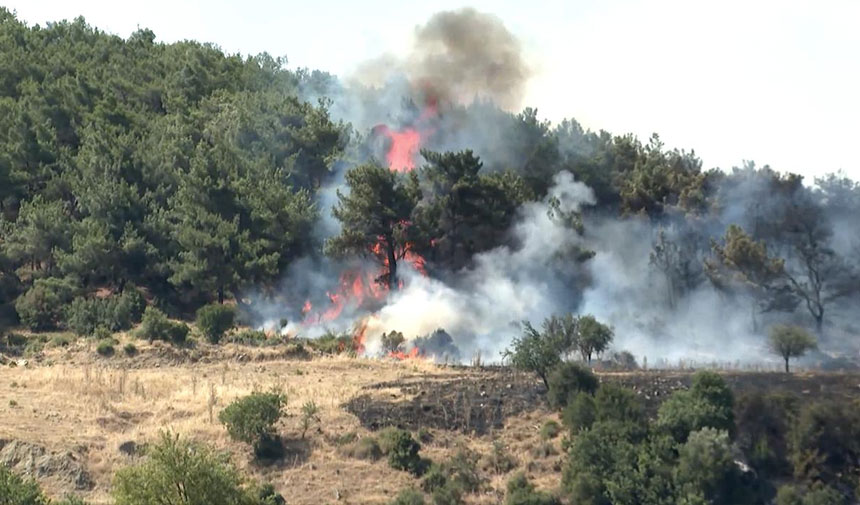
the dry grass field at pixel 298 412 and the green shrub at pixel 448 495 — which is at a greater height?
the dry grass field at pixel 298 412

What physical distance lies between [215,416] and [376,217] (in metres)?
21.2

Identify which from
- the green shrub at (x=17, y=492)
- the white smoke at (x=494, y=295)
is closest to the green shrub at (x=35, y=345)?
the white smoke at (x=494, y=295)

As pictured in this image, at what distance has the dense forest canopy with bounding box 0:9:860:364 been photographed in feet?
205

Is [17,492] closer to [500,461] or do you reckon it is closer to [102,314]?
[500,461]

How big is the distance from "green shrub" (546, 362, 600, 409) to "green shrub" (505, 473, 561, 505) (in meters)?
4.93

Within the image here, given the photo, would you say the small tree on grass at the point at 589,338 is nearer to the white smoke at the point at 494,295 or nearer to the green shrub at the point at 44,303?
the white smoke at the point at 494,295

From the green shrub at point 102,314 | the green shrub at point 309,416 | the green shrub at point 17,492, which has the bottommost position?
the green shrub at point 17,492

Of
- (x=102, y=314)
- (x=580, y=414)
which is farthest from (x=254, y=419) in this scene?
(x=102, y=314)

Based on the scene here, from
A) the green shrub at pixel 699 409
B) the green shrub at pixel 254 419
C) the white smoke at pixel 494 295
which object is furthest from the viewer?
the white smoke at pixel 494 295

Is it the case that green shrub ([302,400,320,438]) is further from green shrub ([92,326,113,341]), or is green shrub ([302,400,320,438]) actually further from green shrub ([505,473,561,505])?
green shrub ([92,326,113,341])

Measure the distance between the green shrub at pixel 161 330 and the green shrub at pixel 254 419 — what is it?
46.7 ft

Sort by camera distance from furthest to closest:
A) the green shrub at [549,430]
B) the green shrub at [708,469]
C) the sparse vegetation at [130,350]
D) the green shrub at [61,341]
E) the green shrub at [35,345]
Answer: the green shrub at [61,341]
the green shrub at [35,345]
the sparse vegetation at [130,350]
the green shrub at [549,430]
the green shrub at [708,469]

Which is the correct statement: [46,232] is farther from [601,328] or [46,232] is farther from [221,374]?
[601,328]

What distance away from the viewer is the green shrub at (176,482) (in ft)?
109
